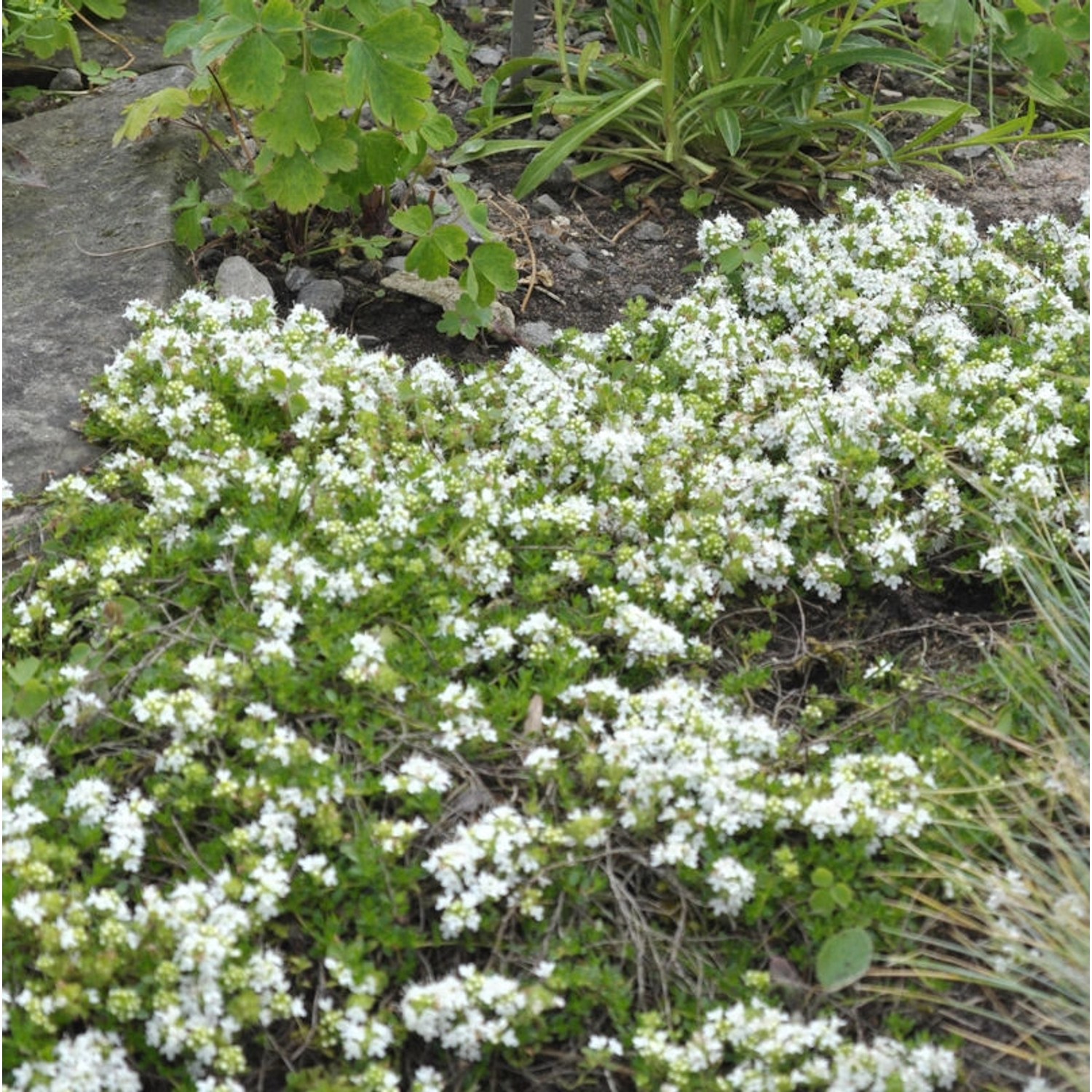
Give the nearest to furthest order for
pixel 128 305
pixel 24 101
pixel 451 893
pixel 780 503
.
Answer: pixel 451 893
pixel 780 503
pixel 128 305
pixel 24 101

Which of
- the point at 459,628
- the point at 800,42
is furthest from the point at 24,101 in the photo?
the point at 459,628

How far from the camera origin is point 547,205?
452cm

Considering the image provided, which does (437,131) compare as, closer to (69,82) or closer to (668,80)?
(668,80)

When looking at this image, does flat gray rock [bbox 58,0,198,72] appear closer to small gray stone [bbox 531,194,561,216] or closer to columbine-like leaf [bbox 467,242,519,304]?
small gray stone [bbox 531,194,561,216]

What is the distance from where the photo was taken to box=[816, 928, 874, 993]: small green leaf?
7.35 ft

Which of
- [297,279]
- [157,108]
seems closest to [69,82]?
[157,108]

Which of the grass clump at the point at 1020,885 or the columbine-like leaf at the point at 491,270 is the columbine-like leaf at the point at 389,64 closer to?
the columbine-like leaf at the point at 491,270

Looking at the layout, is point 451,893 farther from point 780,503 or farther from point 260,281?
point 260,281

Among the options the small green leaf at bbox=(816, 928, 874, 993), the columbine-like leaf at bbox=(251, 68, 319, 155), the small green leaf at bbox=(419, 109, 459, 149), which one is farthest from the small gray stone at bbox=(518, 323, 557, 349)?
the small green leaf at bbox=(816, 928, 874, 993)

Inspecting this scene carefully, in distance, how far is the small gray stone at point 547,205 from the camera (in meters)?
4.50

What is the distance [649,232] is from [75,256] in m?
1.77

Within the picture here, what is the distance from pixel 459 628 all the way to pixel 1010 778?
107 cm

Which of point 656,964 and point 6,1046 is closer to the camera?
point 6,1046

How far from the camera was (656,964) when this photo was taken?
229 centimetres
